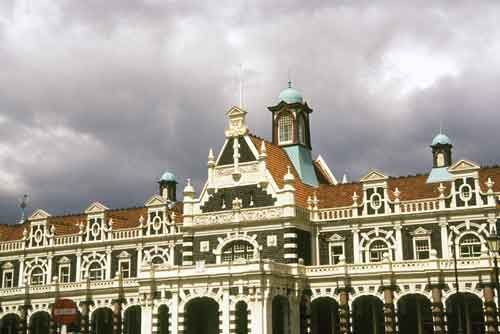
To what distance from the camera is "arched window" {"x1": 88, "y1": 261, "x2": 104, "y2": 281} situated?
71894mm

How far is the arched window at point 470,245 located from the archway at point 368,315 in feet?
23.7

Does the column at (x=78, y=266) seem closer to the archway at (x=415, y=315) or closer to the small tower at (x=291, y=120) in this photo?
the small tower at (x=291, y=120)

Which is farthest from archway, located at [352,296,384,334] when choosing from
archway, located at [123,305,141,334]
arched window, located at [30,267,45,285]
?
arched window, located at [30,267,45,285]

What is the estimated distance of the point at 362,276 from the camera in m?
57.6

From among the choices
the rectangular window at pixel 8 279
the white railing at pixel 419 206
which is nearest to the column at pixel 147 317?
the white railing at pixel 419 206

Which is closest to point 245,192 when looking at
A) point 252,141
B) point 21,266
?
point 252,141

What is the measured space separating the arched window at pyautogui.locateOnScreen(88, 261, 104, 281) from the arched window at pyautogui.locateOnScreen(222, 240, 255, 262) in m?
15.3

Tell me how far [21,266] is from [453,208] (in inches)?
1602

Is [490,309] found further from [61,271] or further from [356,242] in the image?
[61,271]

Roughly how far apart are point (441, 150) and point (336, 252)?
13297 millimetres

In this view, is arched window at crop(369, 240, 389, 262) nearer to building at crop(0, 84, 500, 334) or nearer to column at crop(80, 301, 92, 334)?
building at crop(0, 84, 500, 334)

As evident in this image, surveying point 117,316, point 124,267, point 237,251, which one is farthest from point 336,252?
point 124,267

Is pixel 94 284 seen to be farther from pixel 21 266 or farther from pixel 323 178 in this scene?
pixel 323 178

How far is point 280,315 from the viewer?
59.4 meters
